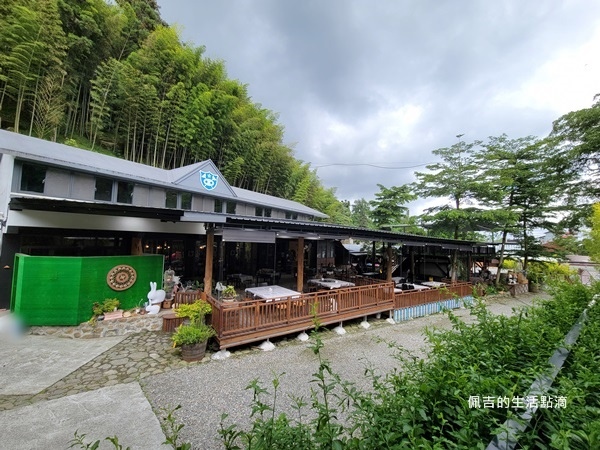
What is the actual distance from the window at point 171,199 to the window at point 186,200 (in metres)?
0.32

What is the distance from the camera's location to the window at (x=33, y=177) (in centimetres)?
727

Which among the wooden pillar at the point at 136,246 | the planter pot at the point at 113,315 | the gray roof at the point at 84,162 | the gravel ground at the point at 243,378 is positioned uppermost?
the gray roof at the point at 84,162

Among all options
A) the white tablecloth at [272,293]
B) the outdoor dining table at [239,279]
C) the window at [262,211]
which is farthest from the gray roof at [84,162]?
the white tablecloth at [272,293]

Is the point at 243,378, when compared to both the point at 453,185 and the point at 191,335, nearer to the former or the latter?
the point at 191,335

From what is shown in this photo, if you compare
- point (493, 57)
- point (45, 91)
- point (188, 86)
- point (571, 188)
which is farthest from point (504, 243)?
point (45, 91)

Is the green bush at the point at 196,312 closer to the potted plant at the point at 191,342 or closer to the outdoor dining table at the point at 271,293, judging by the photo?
the potted plant at the point at 191,342

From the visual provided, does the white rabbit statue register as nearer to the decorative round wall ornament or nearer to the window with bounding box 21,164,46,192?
the decorative round wall ornament

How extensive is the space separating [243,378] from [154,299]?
4106 millimetres

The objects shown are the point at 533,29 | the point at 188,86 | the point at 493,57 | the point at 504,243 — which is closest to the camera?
the point at 533,29

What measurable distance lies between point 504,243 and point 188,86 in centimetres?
2219

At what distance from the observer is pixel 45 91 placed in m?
11.8

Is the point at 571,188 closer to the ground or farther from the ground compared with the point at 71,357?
farther from the ground

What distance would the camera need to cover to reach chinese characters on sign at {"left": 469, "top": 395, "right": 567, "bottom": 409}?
125 cm

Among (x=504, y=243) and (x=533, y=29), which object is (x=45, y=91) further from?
(x=504, y=243)
